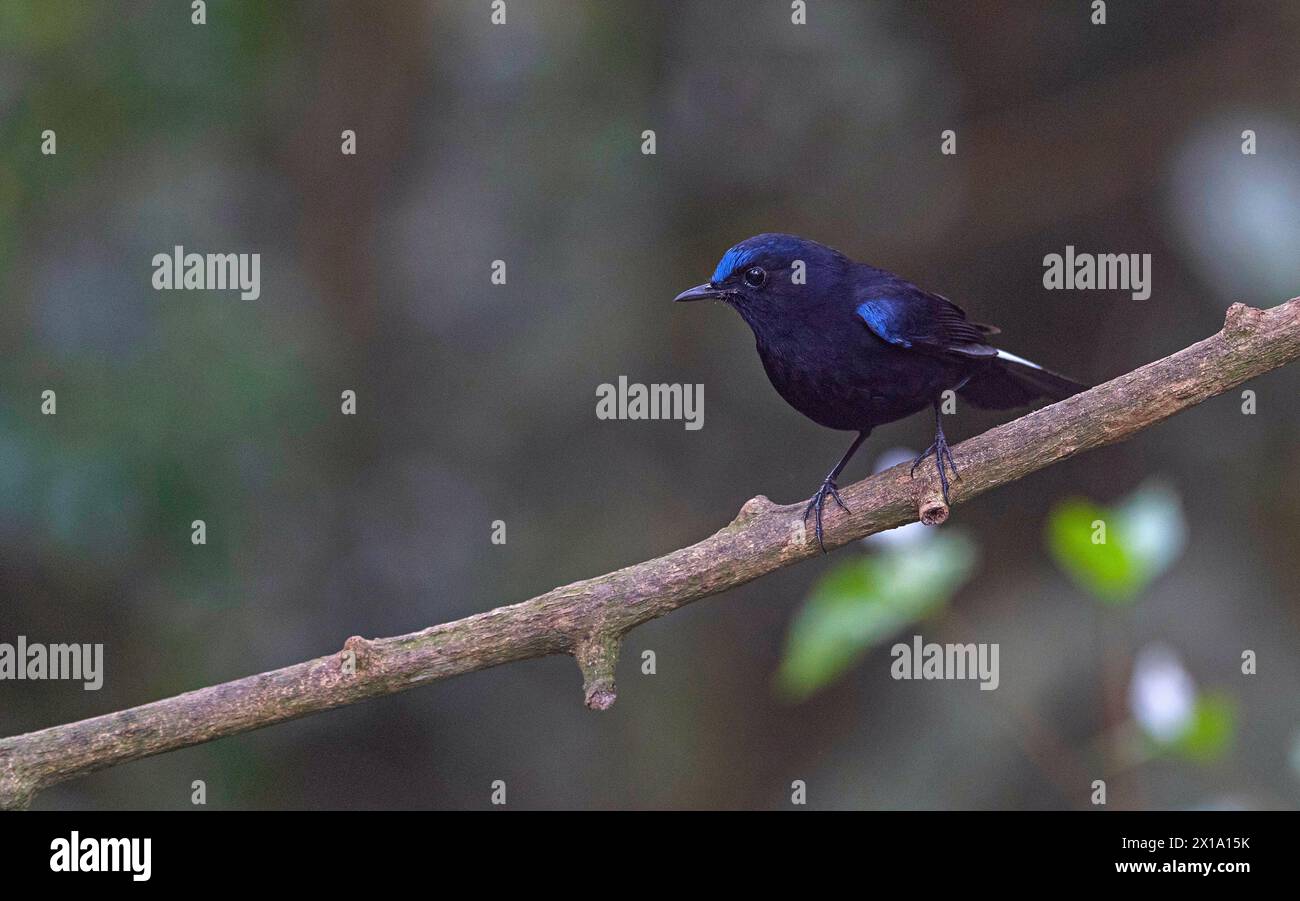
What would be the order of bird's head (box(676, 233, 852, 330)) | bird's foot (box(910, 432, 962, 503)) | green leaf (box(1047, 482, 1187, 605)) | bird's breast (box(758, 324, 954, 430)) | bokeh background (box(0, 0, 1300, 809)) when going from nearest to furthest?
green leaf (box(1047, 482, 1187, 605)) → bird's foot (box(910, 432, 962, 503)) → bird's breast (box(758, 324, 954, 430)) → bird's head (box(676, 233, 852, 330)) → bokeh background (box(0, 0, 1300, 809))

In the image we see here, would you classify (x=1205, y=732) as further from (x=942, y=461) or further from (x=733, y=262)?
(x=733, y=262)

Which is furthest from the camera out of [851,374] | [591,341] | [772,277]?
[591,341]

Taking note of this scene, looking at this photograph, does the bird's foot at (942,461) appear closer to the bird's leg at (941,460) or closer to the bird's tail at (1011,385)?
the bird's leg at (941,460)

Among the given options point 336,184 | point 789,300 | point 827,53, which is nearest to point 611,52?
point 827,53

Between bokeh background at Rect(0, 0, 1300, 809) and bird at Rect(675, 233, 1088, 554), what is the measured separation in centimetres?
128

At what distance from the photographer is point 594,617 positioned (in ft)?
10.4

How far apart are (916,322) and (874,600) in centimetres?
122

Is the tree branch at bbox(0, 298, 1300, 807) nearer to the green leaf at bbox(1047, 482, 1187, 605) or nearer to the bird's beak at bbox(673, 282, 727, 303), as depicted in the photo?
the green leaf at bbox(1047, 482, 1187, 605)

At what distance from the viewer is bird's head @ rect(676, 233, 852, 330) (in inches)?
167

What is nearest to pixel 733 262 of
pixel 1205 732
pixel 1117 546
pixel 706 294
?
pixel 706 294

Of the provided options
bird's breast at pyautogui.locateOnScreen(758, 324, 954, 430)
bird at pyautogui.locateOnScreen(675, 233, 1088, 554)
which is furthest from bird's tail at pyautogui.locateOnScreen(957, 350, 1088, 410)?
bird's breast at pyautogui.locateOnScreen(758, 324, 954, 430)

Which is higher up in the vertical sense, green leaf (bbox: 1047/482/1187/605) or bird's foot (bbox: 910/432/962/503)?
bird's foot (bbox: 910/432/962/503)

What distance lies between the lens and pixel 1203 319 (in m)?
5.80

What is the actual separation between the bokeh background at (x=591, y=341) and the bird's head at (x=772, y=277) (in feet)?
5.17
